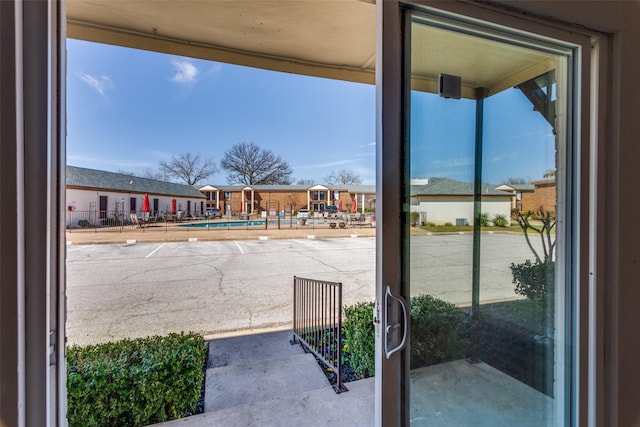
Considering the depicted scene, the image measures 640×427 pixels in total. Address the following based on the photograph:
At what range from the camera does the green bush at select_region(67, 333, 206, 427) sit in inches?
71.8

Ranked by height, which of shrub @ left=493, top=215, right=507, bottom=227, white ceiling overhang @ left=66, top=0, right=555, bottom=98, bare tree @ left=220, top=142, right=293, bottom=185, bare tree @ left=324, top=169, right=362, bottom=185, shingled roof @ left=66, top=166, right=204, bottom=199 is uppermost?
bare tree @ left=220, top=142, right=293, bottom=185

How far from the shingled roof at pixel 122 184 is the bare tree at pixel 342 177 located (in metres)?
11.3

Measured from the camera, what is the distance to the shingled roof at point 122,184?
48.1ft

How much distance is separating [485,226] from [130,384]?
Answer: 2.38 meters

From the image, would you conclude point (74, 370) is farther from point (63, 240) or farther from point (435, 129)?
point (435, 129)

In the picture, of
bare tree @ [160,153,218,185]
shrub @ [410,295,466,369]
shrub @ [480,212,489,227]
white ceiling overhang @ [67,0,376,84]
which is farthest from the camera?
bare tree @ [160,153,218,185]

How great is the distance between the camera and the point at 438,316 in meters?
0.99

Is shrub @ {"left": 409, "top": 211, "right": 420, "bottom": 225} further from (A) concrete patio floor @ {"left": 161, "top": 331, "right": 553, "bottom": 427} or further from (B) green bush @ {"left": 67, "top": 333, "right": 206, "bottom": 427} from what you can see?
(B) green bush @ {"left": 67, "top": 333, "right": 206, "bottom": 427}

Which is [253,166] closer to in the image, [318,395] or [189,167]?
[189,167]

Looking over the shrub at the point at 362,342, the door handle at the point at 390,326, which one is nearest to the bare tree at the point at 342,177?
the shrub at the point at 362,342

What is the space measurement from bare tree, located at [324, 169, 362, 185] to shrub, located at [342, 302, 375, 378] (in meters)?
19.7

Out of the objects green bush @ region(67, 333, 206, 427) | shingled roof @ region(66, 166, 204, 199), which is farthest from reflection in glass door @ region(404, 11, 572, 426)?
shingled roof @ region(66, 166, 204, 199)

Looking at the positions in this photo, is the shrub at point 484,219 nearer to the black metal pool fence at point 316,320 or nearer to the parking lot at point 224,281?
the parking lot at point 224,281

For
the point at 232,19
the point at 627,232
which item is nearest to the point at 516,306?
the point at 627,232
